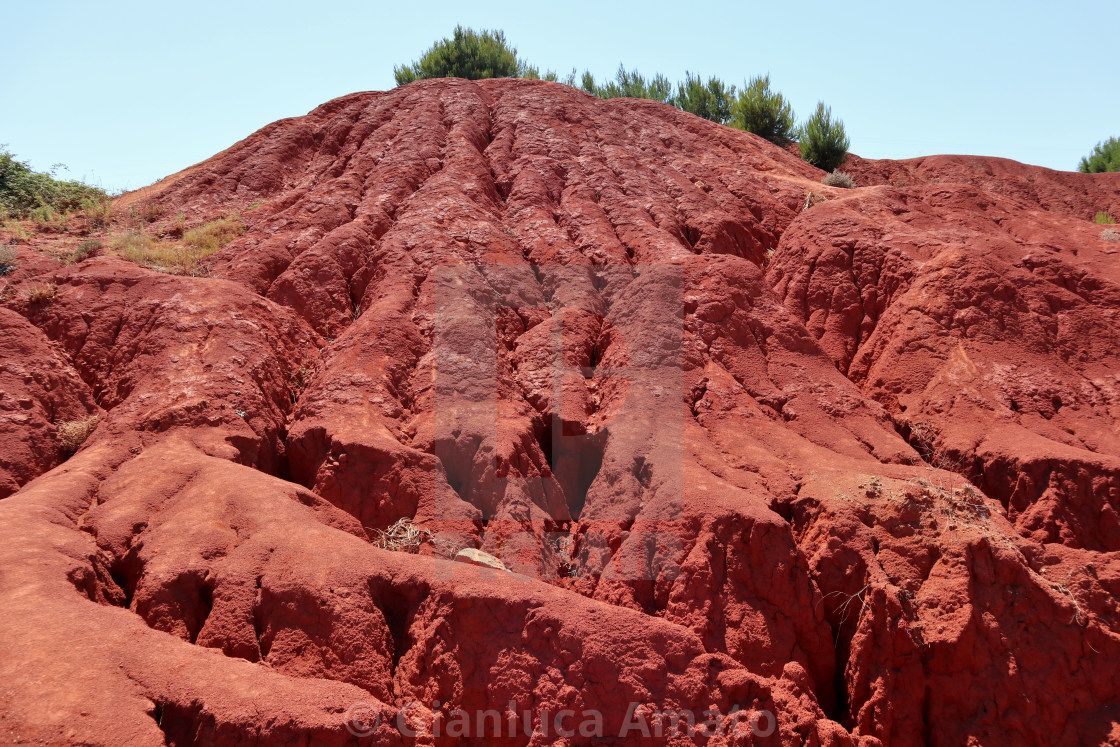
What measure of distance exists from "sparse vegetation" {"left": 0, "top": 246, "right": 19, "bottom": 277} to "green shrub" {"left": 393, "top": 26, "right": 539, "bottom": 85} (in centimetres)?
1769

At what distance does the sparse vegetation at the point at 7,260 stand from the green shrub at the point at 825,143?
1746 centimetres

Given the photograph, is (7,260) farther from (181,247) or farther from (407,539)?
(407,539)

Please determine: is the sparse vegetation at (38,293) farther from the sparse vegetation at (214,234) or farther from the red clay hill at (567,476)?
the sparse vegetation at (214,234)

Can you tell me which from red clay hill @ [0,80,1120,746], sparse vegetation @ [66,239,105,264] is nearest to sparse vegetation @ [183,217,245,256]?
red clay hill @ [0,80,1120,746]

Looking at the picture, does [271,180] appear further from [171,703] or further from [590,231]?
[171,703]

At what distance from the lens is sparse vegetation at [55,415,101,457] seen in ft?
28.8

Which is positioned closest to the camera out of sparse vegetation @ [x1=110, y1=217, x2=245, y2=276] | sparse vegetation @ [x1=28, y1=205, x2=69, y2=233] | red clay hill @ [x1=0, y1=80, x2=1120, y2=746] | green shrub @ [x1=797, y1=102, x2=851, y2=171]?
red clay hill @ [x1=0, y1=80, x2=1120, y2=746]

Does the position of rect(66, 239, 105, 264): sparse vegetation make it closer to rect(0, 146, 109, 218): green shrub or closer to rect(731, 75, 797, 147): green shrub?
rect(0, 146, 109, 218): green shrub

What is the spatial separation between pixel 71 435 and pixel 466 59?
20.8 m

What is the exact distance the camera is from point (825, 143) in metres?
20.2

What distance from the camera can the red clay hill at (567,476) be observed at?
607cm

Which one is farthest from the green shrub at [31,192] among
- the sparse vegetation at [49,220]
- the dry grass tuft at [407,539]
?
the dry grass tuft at [407,539]

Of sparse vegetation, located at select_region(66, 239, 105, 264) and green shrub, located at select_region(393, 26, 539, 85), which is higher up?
green shrub, located at select_region(393, 26, 539, 85)

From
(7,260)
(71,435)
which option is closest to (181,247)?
(7,260)
